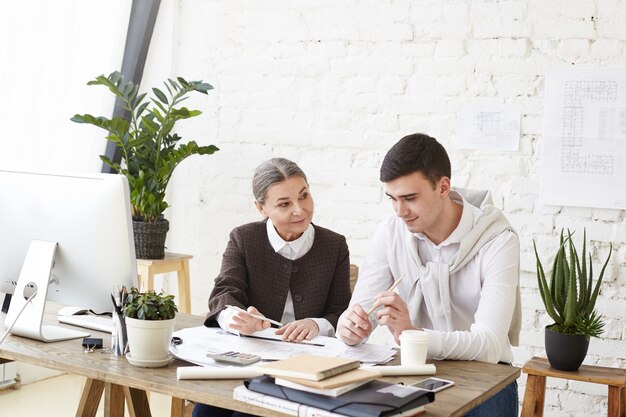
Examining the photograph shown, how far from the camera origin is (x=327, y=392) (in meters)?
1.62

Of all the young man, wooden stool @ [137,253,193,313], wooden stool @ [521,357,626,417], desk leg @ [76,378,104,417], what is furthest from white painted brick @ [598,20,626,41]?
desk leg @ [76,378,104,417]

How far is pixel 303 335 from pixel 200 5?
257 cm

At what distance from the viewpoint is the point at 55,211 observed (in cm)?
216

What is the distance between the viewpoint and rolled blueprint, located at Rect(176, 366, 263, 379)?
1843 mm

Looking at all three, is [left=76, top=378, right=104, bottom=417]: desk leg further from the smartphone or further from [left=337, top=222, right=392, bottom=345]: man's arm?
the smartphone

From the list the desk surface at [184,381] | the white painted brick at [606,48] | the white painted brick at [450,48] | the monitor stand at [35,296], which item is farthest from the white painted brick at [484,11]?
the monitor stand at [35,296]

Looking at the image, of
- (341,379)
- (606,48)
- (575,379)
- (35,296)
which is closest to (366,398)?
(341,379)

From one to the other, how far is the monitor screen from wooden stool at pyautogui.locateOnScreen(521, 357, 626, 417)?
4.61 feet

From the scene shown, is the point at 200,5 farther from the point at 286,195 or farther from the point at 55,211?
the point at 55,211

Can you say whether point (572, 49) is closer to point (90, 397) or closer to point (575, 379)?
point (575, 379)

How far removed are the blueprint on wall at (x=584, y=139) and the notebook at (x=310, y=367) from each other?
197 cm

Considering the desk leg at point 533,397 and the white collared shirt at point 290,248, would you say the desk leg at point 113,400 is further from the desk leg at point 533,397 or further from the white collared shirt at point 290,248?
the desk leg at point 533,397

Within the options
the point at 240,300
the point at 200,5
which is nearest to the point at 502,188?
the point at 240,300

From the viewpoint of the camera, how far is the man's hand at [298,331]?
2221 mm
